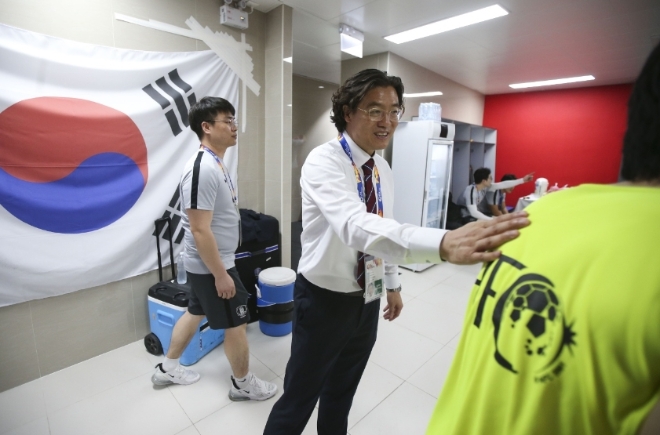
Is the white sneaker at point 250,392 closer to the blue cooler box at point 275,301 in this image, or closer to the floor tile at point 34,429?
the blue cooler box at point 275,301

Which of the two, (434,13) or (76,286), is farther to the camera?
(434,13)

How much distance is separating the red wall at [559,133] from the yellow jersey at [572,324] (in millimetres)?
6536

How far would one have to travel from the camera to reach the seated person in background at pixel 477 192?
4684mm

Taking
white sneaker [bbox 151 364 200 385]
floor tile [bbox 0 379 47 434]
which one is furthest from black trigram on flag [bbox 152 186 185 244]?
floor tile [bbox 0 379 47 434]

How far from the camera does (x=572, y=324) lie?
1.42 ft

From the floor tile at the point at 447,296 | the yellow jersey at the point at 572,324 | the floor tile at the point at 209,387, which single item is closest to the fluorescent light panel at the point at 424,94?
the floor tile at the point at 447,296

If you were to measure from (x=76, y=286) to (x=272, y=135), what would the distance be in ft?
6.08

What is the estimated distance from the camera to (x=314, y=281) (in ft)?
4.02

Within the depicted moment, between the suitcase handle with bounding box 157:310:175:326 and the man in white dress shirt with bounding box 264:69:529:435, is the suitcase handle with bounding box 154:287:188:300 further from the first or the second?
the man in white dress shirt with bounding box 264:69:529:435

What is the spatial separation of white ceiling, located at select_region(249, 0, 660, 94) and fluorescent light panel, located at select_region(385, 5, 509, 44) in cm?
9

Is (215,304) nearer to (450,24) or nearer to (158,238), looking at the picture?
(158,238)

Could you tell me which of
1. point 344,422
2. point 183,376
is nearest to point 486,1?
point 344,422

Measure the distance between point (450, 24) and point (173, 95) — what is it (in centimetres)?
266

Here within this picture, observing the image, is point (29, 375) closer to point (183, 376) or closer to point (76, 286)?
point (76, 286)
